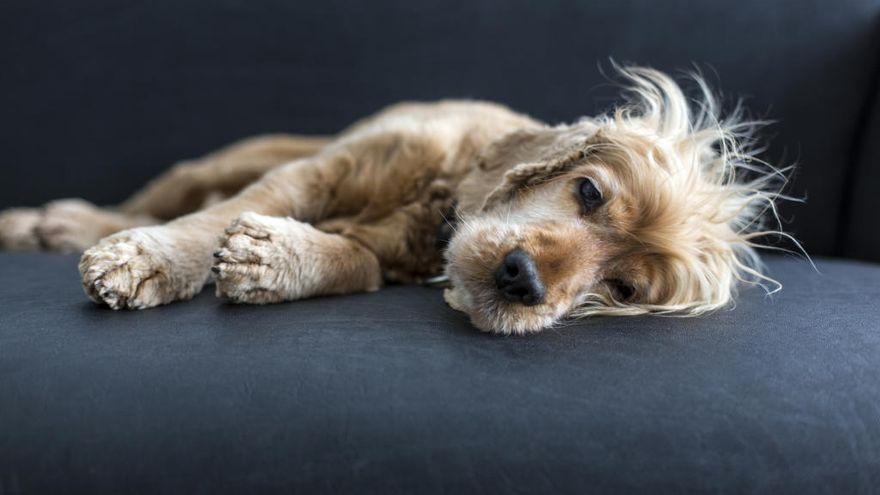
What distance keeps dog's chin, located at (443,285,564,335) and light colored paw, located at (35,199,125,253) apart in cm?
189

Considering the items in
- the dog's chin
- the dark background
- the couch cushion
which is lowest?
the couch cushion

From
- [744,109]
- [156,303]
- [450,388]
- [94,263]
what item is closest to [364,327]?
[450,388]

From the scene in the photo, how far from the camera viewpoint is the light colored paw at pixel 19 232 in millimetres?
2867

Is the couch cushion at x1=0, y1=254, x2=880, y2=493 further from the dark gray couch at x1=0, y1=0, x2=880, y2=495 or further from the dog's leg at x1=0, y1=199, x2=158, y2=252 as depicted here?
the dog's leg at x1=0, y1=199, x2=158, y2=252

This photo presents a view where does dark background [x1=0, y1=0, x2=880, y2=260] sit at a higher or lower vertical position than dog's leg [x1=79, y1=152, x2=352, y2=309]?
higher

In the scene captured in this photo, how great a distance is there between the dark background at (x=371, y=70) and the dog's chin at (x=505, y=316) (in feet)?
5.57

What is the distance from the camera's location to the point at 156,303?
1835 millimetres

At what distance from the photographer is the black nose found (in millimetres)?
1760

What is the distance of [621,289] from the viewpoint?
2111 millimetres

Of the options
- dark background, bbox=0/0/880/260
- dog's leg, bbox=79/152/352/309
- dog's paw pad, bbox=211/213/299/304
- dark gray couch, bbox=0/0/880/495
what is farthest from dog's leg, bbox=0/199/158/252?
dog's paw pad, bbox=211/213/299/304

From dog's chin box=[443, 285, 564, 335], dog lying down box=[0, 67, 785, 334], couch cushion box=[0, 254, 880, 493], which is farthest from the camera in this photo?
dog lying down box=[0, 67, 785, 334]

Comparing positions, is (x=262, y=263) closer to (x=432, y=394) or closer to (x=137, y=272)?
(x=137, y=272)

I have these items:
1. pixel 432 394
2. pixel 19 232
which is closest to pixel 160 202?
pixel 19 232

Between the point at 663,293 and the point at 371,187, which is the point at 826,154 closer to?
the point at 663,293
